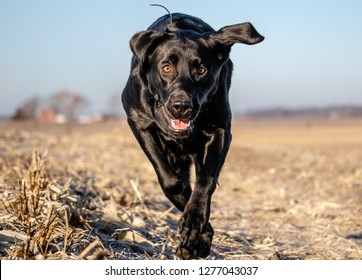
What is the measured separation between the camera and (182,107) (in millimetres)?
4695

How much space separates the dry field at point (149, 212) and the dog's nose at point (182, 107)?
3.26ft

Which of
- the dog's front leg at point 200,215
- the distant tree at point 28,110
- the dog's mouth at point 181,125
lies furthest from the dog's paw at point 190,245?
the distant tree at point 28,110

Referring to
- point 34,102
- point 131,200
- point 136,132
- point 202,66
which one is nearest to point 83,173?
point 131,200

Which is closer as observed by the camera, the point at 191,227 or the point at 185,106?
the point at 191,227

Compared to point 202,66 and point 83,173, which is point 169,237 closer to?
point 202,66

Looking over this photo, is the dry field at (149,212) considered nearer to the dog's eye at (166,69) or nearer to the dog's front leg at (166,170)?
the dog's front leg at (166,170)

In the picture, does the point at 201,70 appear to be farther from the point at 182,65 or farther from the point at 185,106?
the point at 185,106

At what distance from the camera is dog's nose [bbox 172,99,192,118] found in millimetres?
4684

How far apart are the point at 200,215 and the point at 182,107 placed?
792 mm

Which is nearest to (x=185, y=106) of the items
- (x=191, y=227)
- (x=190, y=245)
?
(x=191, y=227)

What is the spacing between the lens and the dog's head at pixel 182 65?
191 inches

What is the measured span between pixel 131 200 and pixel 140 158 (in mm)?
5903

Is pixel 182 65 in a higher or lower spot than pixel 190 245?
higher

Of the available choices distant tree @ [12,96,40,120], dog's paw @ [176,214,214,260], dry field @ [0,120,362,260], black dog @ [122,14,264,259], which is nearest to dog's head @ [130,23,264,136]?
black dog @ [122,14,264,259]
